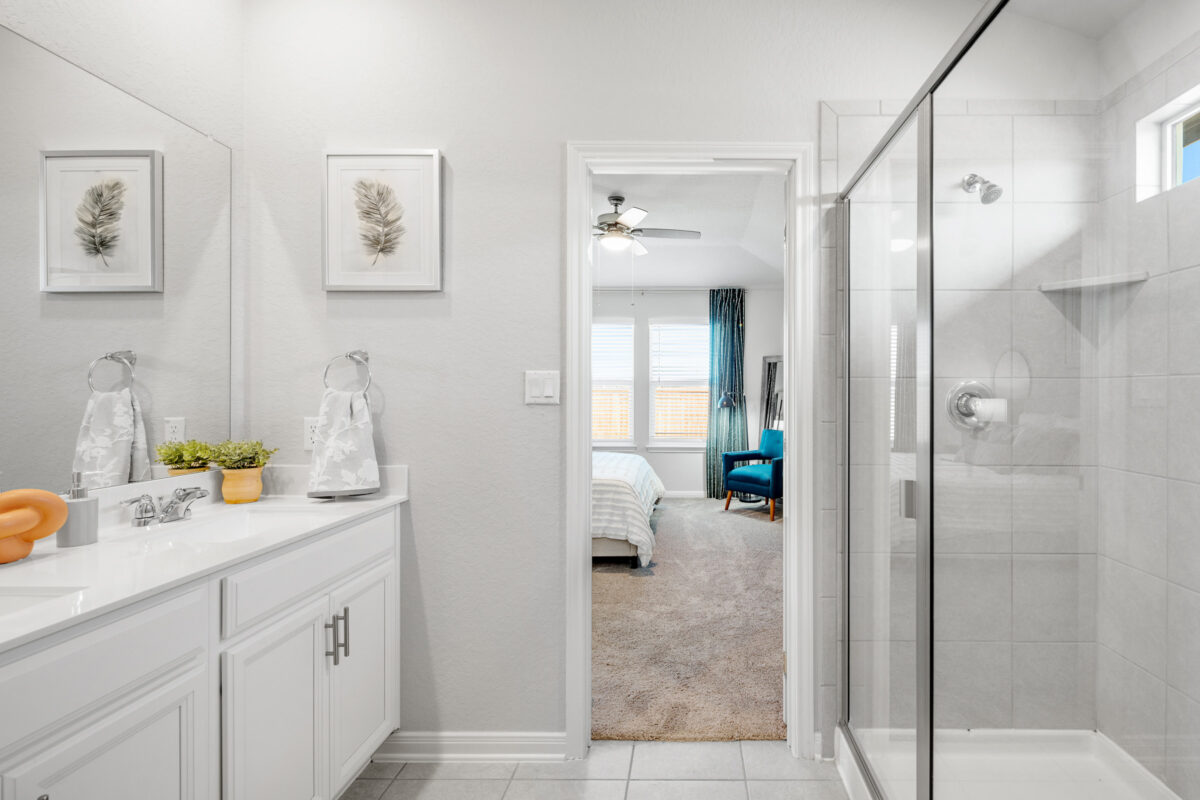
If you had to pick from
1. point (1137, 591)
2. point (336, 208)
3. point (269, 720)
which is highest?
point (336, 208)

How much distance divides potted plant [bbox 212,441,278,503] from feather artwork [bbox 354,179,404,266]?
2.41ft

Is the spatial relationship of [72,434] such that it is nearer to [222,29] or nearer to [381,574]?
[381,574]

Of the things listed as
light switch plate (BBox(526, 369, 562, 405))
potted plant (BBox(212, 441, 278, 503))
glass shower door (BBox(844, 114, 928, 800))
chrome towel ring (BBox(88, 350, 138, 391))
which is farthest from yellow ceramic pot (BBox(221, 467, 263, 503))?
glass shower door (BBox(844, 114, 928, 800))

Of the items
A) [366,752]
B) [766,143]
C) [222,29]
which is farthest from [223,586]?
[766,143]

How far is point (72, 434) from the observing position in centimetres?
155

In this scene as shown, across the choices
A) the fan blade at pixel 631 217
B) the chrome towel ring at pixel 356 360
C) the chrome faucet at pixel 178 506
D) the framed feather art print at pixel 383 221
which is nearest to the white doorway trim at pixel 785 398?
the framed feather art print at pixel 383 221

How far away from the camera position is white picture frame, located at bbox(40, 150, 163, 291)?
1.51m

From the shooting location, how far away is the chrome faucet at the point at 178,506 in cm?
171

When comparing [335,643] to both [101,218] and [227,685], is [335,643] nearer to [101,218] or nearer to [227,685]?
[227,685]

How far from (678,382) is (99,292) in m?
5.93

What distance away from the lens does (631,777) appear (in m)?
1.99

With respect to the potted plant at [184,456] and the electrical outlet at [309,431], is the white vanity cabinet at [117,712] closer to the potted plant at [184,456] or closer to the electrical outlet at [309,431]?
the potted plant at [184,456]

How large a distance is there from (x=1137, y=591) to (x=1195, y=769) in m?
0.21

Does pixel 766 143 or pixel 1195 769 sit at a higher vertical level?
pixel 766 143
